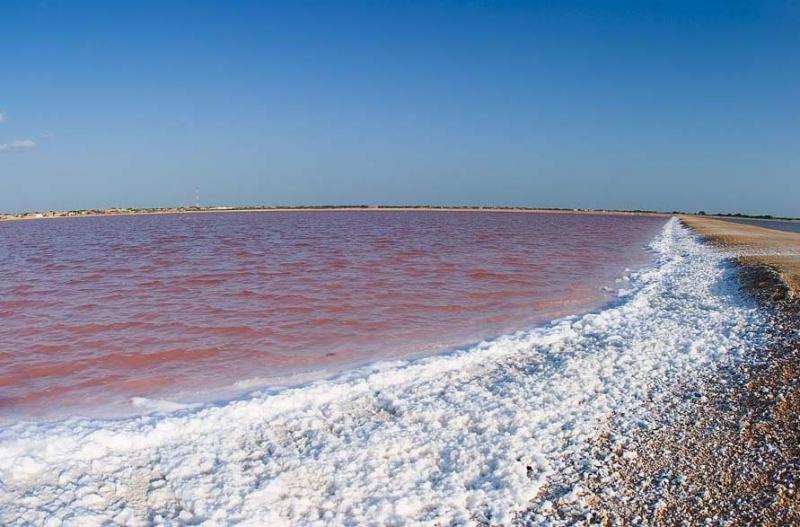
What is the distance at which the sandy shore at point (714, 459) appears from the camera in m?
3.56

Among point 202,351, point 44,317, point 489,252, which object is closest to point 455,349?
point 202,351

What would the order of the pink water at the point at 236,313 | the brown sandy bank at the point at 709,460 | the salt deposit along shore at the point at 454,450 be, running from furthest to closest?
1. the pink water at the point at 236,313
2. the salt deposit along shore at the point at 454,450
3. the brown sandy bank at the point at 709,460

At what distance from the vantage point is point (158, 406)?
18.8 feet

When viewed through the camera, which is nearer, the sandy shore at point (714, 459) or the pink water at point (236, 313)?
the sandy shore at point (714, 459)

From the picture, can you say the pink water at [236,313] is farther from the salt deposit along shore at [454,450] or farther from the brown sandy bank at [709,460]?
the brown sandy bank at [709,460]

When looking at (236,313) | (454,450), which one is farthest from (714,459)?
(236,313)

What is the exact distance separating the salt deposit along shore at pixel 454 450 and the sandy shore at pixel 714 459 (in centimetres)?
2

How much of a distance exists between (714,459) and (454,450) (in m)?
2.14

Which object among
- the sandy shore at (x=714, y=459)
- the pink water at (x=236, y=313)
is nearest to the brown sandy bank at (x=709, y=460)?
the sandy shore at (x=714, y=459)

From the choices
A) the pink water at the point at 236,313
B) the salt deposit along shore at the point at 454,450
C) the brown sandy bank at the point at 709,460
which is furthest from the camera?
the pink water at the point at 236,313

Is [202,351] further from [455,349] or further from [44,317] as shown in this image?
[44,317]

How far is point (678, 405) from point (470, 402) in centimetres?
217

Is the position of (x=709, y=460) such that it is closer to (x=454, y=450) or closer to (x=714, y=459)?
(x=714, y=459)

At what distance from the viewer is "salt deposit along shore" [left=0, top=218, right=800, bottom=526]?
3.70 metres
